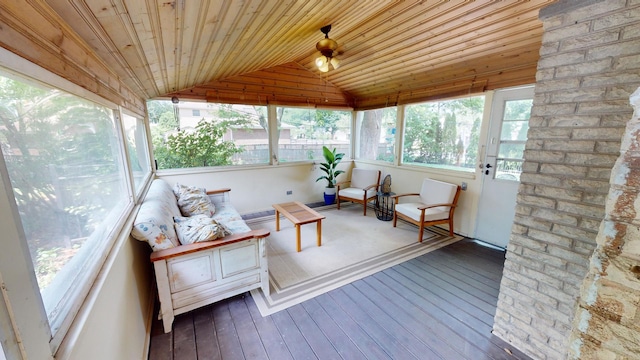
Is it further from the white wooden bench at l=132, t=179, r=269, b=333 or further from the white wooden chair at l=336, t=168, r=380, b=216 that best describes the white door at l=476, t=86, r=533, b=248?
the white wooden bench at l=132, t=179, r=269, b=333

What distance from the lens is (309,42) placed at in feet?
9.96

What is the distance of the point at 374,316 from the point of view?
1.96 m

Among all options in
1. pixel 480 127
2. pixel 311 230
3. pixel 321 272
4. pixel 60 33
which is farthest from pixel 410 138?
pixel 60 33

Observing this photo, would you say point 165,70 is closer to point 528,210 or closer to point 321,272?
point 321,272

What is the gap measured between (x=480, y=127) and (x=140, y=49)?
143 inches

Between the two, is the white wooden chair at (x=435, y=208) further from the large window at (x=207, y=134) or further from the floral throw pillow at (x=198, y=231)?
the large window at (x=207, y=134)

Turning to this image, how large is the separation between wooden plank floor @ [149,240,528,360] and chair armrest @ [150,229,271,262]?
0.60 meters

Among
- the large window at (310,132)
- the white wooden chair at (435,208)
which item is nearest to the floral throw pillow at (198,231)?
the white wooden chair at (435,208)

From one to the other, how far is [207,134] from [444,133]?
373 centimetres

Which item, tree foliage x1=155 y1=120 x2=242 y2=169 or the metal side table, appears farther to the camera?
the metal side table

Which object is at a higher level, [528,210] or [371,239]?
[528,210]

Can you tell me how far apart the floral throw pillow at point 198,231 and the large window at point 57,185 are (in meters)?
0.61

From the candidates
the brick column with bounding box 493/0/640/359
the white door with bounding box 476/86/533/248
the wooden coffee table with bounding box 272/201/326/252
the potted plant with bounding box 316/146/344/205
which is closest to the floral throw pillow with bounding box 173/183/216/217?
the wooden coffee table with bounding box 272/201/326/252

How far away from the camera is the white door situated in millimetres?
2852
